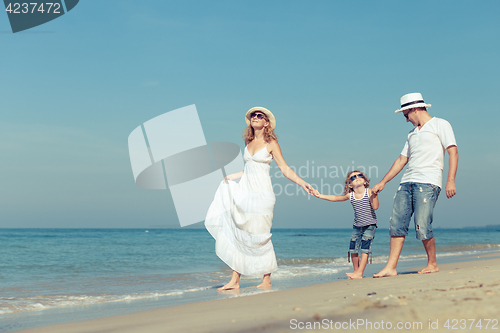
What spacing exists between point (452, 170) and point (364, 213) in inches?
43.3

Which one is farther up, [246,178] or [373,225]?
[246,178]

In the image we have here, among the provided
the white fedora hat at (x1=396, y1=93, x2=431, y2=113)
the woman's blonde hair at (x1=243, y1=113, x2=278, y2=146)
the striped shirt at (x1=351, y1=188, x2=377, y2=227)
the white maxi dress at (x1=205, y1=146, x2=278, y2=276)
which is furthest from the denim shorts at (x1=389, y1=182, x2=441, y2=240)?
the woman's blonde hair at (x1=243, y1=113, x2=278, y2=146)

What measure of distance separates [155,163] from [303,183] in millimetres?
3286

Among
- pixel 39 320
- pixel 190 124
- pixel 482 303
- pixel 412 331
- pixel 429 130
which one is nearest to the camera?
pixel 412 331

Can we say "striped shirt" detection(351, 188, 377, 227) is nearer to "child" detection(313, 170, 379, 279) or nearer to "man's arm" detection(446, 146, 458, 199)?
"child" detection(313, 170, 379, 279)

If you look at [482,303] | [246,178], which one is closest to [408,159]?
[246,178]

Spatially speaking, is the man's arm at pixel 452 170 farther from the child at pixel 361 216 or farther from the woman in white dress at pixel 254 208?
the woman in white dress at pixel 254 208

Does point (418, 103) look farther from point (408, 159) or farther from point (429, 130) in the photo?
point (408, 159)

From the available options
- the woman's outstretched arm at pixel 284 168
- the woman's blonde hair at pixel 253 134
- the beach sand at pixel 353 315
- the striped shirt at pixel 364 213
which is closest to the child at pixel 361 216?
the striped shirt at pixel 364 213

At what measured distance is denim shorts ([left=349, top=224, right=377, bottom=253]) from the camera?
466 centimetres

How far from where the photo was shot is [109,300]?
15.4 feet

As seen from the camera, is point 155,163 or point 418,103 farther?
point 155,163

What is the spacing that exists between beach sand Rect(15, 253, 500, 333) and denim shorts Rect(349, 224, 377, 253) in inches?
60.6

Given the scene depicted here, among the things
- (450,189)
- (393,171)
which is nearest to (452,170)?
(450,189)
